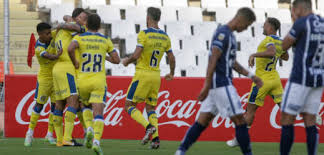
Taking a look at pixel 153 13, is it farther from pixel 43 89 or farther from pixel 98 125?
pixel 98 125

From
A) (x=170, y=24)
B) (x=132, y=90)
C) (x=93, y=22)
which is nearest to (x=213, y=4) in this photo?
(x=170, y=24)

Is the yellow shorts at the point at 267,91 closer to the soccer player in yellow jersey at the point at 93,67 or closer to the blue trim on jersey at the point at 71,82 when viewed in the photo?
the blue trim on jersey at the point at 71,82

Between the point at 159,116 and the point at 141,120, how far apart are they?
7.94 ft

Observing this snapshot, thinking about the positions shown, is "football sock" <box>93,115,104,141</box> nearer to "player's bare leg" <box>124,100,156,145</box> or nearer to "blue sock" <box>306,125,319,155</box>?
"player's bare leg" <box>124,100,156,145</box>

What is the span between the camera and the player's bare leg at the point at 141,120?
29.6 feet

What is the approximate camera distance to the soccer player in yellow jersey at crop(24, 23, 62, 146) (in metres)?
9.37

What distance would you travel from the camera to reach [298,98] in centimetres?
621

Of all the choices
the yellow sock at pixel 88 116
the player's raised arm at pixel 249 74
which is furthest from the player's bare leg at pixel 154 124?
the player's raised arm at pixel 249 74

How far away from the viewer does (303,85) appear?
20.4 feet

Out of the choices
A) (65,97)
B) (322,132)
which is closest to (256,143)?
(322,132)

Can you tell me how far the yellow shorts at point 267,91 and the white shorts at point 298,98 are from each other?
344 cm

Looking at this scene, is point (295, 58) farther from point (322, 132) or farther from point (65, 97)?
point (322, 132)

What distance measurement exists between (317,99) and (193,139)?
1.32 metres

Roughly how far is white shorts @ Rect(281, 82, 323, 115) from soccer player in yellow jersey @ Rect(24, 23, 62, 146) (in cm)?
402
